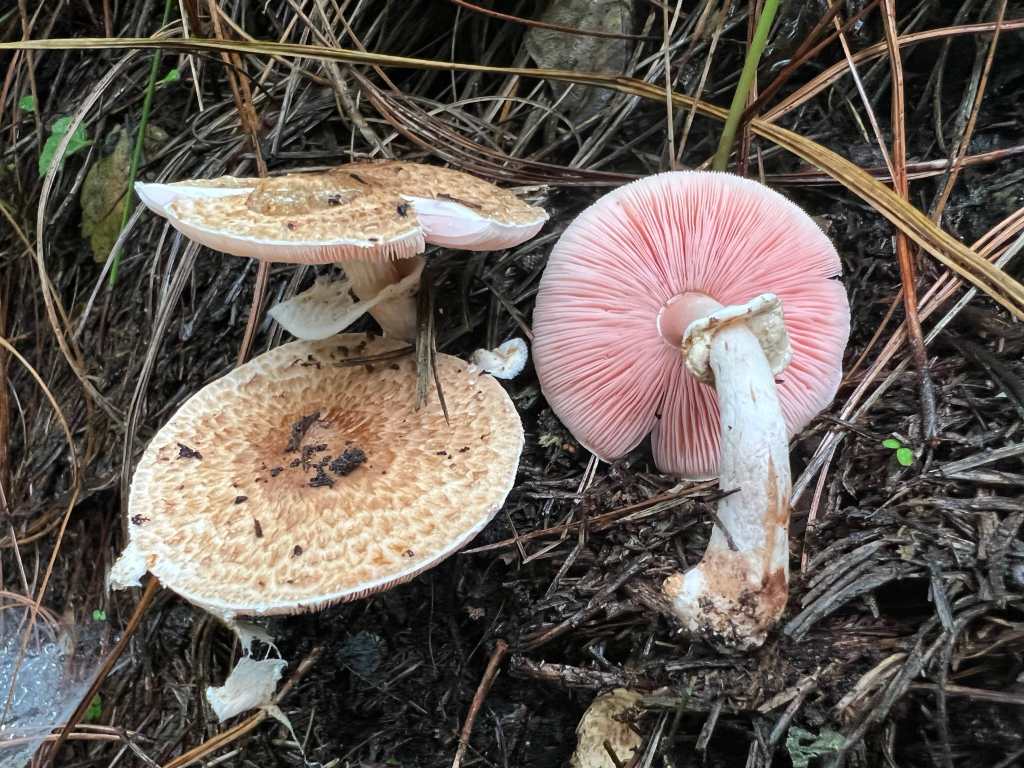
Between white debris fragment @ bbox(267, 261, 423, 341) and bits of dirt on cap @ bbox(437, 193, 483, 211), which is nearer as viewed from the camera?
bits of dirt on cap @ bbox(437, 193, 483, 211)

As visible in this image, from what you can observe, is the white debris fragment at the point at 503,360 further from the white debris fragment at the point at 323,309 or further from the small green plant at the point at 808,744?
the small green plant at the point at 808,744

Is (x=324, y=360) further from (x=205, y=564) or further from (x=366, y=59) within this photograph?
(x=366, y=59)

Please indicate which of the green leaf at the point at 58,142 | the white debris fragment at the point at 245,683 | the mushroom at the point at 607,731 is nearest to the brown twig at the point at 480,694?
the mushroom at the point at 607,731

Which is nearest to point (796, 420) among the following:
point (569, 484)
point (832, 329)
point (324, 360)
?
point (832, 329)

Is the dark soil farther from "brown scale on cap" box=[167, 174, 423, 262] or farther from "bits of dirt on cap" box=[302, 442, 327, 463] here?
"brown scale on cap" box=[167, 174, 423, 262]

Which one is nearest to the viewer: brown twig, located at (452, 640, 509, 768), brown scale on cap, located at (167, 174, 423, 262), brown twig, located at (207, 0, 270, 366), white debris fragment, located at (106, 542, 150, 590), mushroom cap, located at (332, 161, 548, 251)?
brown scale on cap, located at (167, 174, 423, 262)

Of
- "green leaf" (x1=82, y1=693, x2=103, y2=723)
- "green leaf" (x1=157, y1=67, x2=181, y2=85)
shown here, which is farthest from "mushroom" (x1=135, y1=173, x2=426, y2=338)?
"green leaf" (x1=82, y1=693, x2=103, y2=723)

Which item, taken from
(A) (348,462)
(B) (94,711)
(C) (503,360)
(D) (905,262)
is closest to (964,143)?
(D) (905,262)
